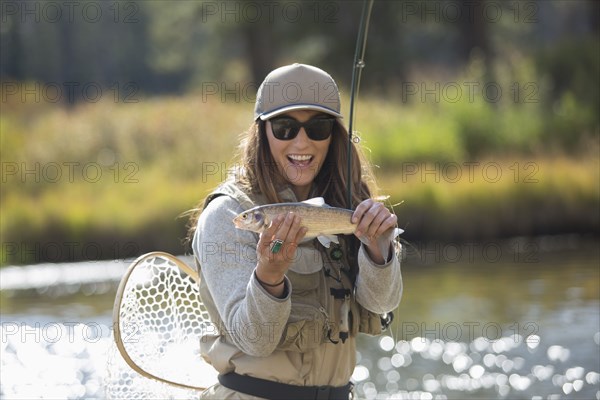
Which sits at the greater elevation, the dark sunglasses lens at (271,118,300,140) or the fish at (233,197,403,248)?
the dark sunglasses lens at (271,118,300,140)

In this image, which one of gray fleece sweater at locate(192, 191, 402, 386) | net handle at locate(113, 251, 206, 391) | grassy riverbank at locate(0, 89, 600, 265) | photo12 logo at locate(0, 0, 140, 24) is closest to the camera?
gray fleece sweater at locate(192, 191, 402, 386)

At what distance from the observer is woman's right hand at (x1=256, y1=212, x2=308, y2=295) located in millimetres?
2656

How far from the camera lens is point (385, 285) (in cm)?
294

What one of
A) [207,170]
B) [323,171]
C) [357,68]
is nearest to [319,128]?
[323,171]

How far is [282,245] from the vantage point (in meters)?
2.67

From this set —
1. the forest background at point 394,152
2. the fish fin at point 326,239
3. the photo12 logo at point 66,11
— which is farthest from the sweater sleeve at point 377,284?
the photo12 logo at point 66,11

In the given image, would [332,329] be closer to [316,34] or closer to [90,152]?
[90,152]

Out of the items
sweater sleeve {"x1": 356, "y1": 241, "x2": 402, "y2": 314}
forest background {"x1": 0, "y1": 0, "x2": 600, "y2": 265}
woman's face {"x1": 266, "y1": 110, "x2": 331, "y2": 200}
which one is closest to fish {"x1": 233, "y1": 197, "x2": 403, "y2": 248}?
sweater sleeve {"x1": 356, "y1": 241, "x2": 402, "y2": 314}

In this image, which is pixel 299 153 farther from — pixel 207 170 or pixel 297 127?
pixel 207 170

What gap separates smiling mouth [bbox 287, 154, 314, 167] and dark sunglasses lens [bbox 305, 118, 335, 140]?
57mm

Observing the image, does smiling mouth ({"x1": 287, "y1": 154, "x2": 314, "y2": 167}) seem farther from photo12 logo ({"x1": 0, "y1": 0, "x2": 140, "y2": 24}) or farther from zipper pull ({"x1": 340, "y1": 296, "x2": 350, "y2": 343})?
photo12 logo ({"x1": 0, "y1": 0, "x2": 140, "y2": 24})

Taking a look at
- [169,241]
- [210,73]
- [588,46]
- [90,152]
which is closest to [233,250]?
[169,241]

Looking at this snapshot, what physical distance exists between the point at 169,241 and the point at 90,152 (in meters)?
4.28

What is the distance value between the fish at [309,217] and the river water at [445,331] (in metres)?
4.52
